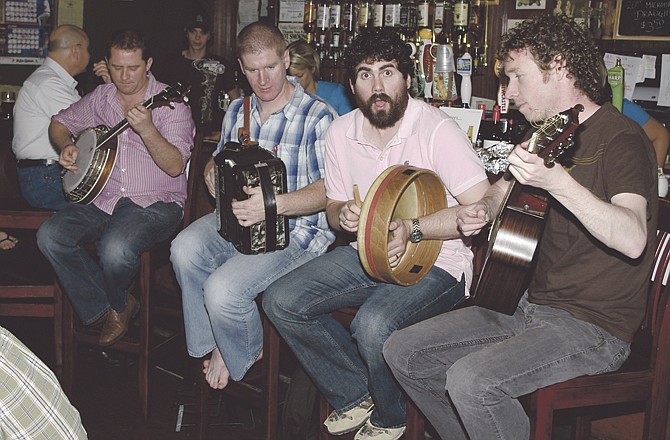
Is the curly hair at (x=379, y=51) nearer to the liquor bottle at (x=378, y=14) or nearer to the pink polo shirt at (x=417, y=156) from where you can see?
the pink polo shirt at (x=417, y=156)

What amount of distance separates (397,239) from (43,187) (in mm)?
2318

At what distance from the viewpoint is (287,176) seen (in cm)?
328

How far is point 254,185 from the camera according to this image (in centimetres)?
302

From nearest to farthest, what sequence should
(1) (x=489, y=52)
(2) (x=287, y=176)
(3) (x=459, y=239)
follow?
(3) (x=459, y=239) < (2) (x=287, y=176) < (1) (x=489, y=52)

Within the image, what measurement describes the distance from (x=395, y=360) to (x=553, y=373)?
48cm

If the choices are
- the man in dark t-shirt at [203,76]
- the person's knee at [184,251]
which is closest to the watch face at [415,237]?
the person's knee at [184,251]

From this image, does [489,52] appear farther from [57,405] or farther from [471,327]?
[57,405]

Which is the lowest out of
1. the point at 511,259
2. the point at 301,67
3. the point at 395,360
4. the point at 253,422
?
the point at 253,422

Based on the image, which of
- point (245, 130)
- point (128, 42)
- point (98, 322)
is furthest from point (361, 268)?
point (128, 42)

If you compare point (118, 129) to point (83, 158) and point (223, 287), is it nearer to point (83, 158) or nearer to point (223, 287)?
point (83, 158)

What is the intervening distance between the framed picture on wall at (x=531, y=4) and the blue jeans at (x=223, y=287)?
2.62 metres

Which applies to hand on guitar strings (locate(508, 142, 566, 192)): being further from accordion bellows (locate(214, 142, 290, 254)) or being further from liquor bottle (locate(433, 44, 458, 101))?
liquor bottle (locate(433, 44, 458, 101))

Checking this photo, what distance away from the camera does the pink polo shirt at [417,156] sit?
2783 millimetres

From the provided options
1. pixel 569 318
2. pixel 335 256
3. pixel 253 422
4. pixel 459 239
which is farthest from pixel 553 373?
pixel 253 422
